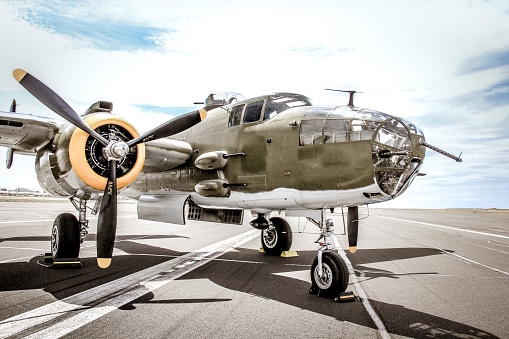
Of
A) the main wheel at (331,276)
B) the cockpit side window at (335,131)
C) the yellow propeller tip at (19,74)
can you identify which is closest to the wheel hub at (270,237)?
the main wheel at (331,276)

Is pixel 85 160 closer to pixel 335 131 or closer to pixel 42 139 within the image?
pixel 42 139

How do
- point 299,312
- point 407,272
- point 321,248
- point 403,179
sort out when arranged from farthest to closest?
point 407,272
point 321,248
point 403,179
point 299,312

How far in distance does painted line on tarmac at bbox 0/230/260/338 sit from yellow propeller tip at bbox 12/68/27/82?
4.85 m

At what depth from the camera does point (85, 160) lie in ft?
26.8

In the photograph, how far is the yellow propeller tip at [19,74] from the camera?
7.83 meters

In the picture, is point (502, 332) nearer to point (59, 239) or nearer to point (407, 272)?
point (407, 272)

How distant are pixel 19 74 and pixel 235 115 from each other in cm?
505

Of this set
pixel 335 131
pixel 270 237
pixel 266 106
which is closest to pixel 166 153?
pixel 266 106

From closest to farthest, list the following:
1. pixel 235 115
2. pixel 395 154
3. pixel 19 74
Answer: pixel 395 154 → pixel 19 74 → pixel 235 115

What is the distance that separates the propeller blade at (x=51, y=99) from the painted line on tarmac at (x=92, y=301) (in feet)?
10.4

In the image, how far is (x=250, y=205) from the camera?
9.20m

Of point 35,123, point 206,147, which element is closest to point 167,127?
point 206,147

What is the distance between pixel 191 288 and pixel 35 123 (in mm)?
6016

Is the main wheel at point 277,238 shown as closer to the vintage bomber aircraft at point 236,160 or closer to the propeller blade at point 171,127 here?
the vintage bomber aircraft at point 236,160
